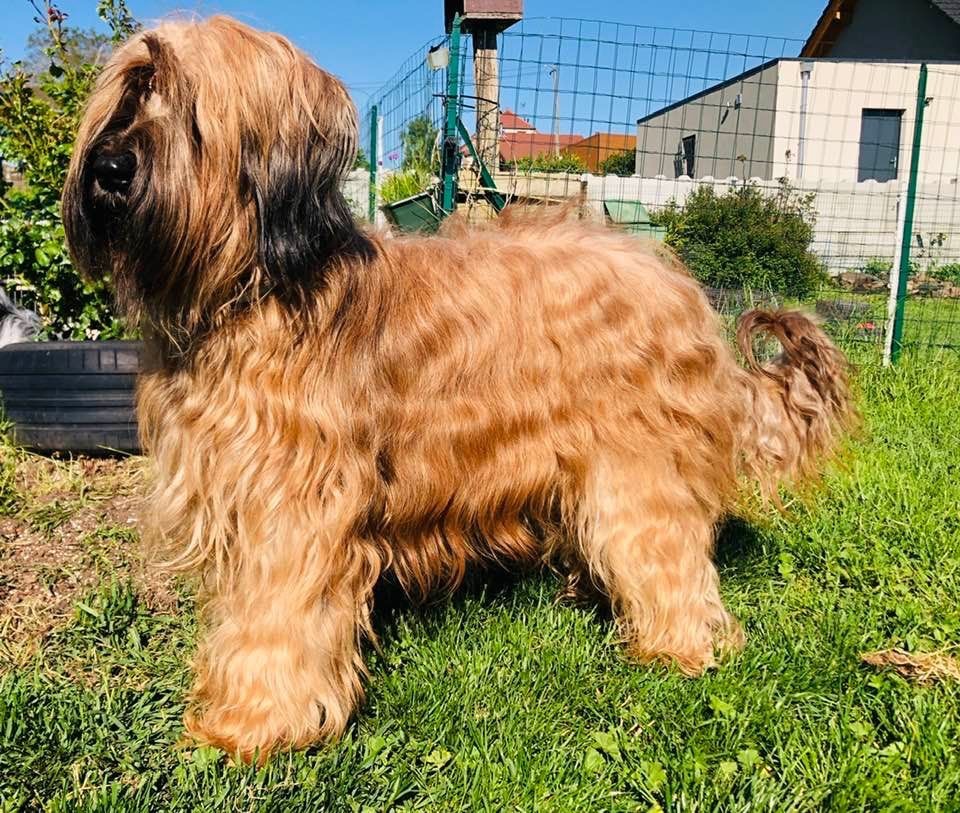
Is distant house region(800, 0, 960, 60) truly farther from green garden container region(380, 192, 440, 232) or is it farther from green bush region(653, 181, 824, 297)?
green garden container region(380, 192, 440, 232)

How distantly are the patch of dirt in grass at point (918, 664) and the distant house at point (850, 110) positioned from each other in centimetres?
1699

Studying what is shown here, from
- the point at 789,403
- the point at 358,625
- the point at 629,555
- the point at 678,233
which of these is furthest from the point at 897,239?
the point at 358,625

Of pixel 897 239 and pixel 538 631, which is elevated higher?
pixel 897 239

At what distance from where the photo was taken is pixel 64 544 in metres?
3.70

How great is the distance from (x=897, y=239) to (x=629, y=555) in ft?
19.9

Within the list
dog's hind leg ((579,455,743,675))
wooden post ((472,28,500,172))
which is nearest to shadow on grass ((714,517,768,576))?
dog's hind leg ((579,455,743,675))

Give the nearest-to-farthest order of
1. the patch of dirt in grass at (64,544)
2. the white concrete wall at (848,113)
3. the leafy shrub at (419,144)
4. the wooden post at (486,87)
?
the patch of dirt in grass at (64,544), the wooden post at (486,87), the leafy shrub at (419,144), the white concrete wall at (848,113)

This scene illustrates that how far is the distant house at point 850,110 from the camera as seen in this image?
2022cm

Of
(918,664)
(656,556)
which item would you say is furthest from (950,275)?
(656,556)

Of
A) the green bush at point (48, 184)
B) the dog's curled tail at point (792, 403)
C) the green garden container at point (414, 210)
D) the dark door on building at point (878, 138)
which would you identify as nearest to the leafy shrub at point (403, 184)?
the green garden container at point (414, 210)

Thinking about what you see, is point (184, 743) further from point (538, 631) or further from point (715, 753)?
point (715, 753)

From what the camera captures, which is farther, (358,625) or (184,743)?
(358,625)

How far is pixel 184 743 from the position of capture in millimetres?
2498

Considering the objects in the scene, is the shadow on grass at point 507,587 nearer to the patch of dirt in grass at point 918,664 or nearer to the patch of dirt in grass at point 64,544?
the patch of dirt in grass at point 918,664
